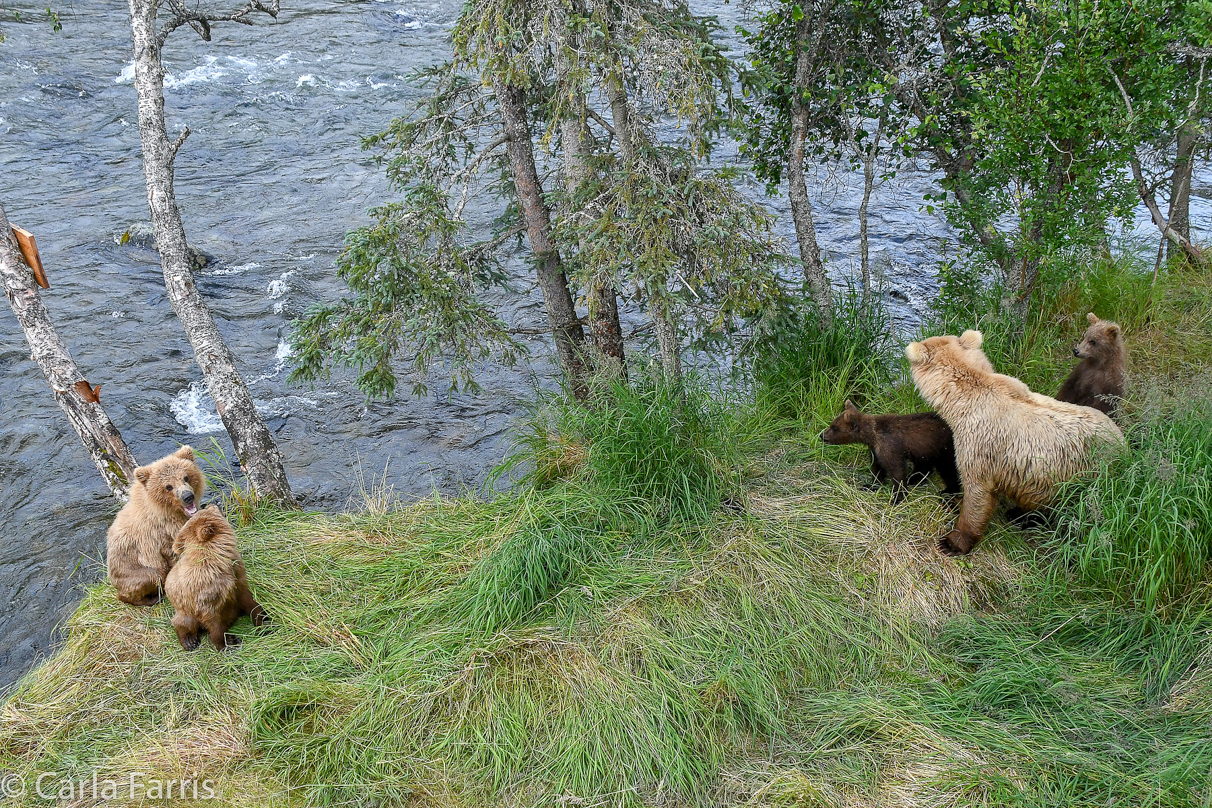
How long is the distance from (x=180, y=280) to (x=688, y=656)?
4.37 m

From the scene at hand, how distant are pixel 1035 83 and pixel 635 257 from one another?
2.67 metres

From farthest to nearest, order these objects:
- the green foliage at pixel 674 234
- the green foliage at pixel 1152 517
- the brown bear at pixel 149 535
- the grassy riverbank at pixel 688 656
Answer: the green foliage at pixel 674 234
the brown bear at pixel 149 535
the green foliage at pixel 1152 517
the grassy riverbank at pixel 688 656

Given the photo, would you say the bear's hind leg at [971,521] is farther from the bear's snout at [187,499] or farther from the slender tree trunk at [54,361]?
the slender tree trunk at [54,361]

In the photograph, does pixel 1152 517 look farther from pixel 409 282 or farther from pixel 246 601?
pixel 246 601

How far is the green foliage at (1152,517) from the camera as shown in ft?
13.2

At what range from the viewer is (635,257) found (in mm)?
5070

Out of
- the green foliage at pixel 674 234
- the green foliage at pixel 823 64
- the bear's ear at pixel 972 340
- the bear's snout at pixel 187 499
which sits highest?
the green foliage at pixel 823 64

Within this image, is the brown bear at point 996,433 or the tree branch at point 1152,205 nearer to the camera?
the brown bear at point 996,433

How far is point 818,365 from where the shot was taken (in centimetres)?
627

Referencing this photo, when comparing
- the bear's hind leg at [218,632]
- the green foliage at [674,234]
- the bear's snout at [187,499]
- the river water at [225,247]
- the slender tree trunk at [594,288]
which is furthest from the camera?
the river water at [225,247]

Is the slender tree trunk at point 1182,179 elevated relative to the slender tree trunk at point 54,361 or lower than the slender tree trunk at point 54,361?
elevated

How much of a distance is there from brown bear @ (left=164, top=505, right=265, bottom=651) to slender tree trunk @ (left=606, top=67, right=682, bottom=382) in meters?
2.76

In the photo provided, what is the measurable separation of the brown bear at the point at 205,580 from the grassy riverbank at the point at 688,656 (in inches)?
7.3

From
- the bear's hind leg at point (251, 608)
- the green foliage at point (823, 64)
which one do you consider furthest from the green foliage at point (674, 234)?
the bear's hind leg at point (251, 608)
